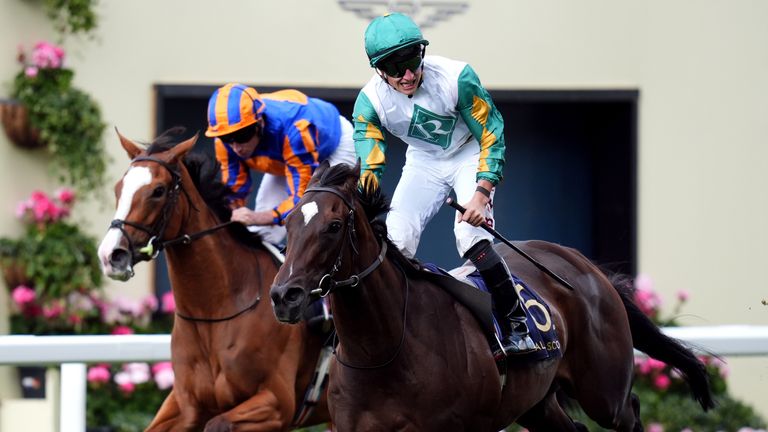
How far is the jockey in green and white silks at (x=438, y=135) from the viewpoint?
439 cm

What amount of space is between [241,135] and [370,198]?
1.45 meters

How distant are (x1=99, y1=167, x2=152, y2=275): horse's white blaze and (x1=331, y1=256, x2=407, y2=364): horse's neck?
1.12 m

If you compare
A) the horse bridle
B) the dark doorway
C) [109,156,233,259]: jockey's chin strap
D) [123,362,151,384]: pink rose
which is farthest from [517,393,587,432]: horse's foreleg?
the dark doorway

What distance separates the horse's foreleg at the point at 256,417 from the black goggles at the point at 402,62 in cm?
144

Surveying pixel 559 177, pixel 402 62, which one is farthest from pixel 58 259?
pixel 402 62

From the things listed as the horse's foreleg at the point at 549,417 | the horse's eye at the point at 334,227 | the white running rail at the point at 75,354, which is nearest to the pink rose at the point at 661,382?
the white running rail at the point at 75,354

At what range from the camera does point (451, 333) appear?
4273mm

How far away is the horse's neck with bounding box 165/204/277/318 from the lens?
5148 mm

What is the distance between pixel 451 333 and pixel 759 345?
2.18m

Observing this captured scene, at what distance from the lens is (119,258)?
4840 mm

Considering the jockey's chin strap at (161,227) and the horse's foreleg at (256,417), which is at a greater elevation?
the jockey's chin strap at (161,227)

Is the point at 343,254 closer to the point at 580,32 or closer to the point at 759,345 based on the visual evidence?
the point at 759,345

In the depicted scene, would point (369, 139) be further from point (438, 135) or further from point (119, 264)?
point (119, 264)

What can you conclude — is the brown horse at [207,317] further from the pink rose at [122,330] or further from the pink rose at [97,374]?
the pink rose at [122,330]
